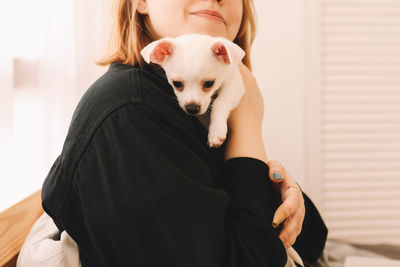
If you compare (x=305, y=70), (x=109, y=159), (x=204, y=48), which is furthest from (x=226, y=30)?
(x=305, y=70)

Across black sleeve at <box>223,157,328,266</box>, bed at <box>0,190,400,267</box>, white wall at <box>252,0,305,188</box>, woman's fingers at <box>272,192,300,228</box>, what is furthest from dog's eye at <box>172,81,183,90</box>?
white wall at <box>252,0,305,188</box>

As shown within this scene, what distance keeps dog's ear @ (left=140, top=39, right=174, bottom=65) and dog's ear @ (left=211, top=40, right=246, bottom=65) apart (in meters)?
0.12

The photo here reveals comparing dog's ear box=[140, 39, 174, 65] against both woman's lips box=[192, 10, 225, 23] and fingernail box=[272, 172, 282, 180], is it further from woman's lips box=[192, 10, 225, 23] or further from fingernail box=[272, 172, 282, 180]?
fingernail box=[272, 172, 282, 180]

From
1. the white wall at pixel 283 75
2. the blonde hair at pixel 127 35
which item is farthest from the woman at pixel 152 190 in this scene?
the white wall at pixel 283 75

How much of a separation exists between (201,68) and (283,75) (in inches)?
42.2

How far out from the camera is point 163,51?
863 mm

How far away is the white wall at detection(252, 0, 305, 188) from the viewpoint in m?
1.80

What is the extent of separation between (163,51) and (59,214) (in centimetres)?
46

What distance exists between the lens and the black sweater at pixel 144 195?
1.85 feet

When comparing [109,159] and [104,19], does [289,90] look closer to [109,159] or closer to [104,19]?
[104,19]

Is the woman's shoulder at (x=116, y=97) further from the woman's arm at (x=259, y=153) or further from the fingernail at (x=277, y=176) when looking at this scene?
the fingernail at (x=277, y=176)

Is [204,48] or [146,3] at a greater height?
[146,3]

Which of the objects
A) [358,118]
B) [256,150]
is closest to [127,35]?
[256,150]

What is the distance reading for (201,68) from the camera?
0.87 m
